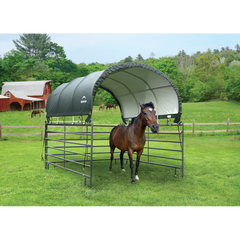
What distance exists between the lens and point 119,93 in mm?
9758

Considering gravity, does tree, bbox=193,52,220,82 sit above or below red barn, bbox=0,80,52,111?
above

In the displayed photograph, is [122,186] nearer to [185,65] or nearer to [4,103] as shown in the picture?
[4,103]

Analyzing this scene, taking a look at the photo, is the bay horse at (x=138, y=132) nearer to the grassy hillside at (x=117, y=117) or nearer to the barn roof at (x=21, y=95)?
the grassy hillside at (x=117, y=117)

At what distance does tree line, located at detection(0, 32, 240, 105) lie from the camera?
3812 centimetres

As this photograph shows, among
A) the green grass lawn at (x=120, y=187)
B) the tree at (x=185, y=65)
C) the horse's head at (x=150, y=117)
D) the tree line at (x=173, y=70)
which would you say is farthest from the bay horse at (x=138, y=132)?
the tree at (x=185, y=65)

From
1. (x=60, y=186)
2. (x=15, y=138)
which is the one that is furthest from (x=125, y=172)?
(x=15, y=138)

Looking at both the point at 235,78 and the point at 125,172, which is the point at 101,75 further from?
the point at 235,78

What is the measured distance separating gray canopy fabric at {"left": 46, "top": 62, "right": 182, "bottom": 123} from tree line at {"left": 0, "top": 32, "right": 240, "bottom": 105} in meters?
25.9

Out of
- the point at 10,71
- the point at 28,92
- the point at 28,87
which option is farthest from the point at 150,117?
the point at 10,71

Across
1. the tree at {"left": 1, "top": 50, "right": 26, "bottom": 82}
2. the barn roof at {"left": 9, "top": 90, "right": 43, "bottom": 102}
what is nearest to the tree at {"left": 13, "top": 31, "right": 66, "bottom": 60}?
the tree at {"left": 1, "top": 50, "right": 26, "bottom": 82}

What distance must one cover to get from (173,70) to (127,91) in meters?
37.9

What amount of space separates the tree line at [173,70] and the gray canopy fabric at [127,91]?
25905 mm

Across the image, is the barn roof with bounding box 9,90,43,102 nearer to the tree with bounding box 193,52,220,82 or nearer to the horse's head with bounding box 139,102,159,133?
the horse's head with bounding box 139,102,159,133

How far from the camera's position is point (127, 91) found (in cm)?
933
